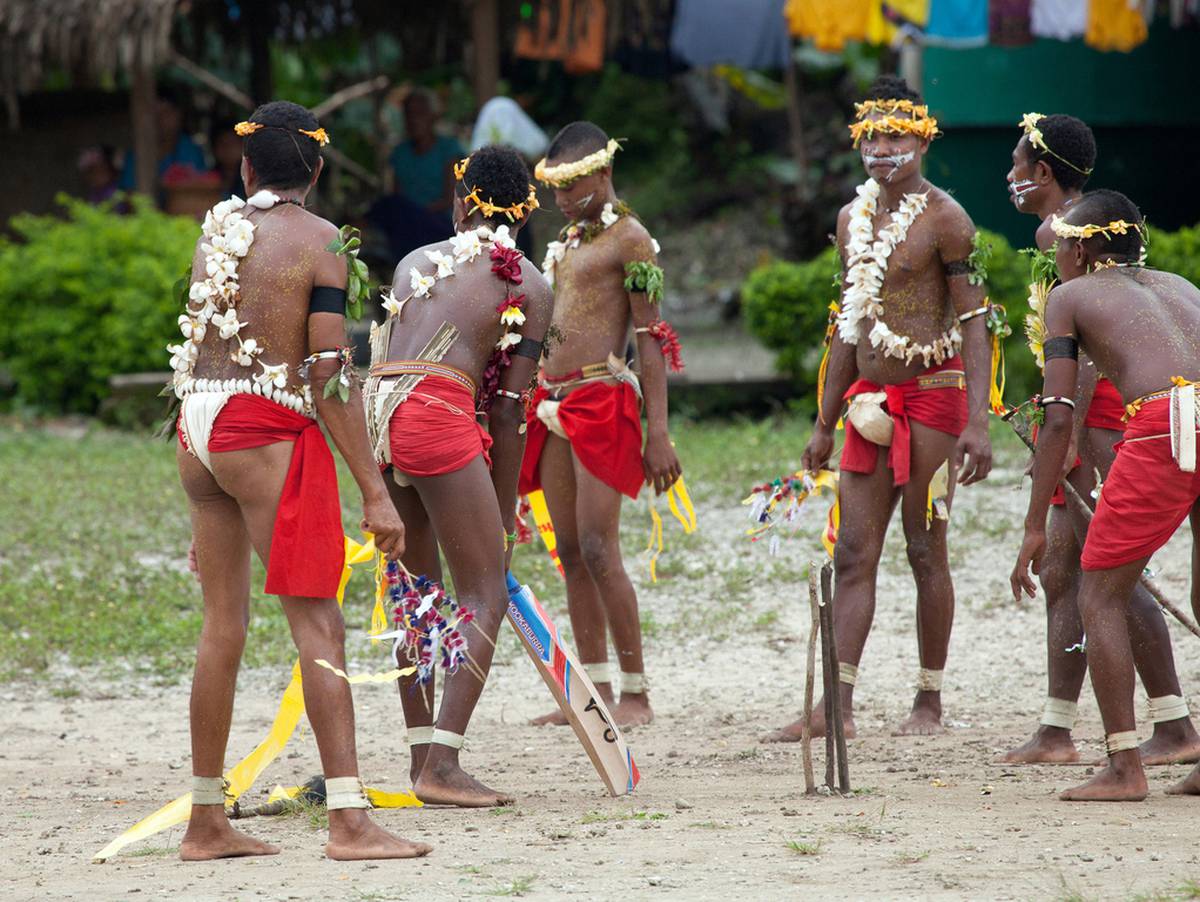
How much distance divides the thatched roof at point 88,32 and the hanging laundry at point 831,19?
18.4 feet

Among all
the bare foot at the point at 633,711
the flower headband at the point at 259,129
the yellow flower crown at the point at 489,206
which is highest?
the flower headband at the point at 259,129

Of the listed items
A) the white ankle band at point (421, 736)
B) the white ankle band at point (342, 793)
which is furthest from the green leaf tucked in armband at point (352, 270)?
the white ankle band at point (421, 736)

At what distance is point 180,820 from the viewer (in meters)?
4.98

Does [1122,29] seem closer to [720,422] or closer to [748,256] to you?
[720,422]

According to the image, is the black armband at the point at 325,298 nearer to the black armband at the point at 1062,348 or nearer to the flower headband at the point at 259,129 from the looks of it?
the flower headband at the point at 259,129

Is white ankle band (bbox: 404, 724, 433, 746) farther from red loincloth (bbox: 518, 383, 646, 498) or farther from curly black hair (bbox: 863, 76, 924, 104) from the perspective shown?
curly black hair (bbox: 863, 76, 924, 104)

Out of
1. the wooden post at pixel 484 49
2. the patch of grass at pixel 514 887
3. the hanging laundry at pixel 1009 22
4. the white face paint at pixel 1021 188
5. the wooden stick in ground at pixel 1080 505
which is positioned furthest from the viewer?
the wooden post at pixel 484 49

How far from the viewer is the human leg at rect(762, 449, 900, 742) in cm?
636

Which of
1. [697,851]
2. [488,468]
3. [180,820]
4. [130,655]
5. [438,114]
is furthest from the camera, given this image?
[438,114]

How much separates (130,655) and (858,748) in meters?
3.60

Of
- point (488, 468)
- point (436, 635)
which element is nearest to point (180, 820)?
point (436, 635)

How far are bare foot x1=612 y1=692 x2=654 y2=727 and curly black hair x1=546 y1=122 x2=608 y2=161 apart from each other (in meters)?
2.23

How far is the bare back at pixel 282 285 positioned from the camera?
470cm

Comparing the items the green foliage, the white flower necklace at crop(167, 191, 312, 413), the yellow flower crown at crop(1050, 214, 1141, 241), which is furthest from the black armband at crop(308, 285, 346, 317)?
the green foliage
